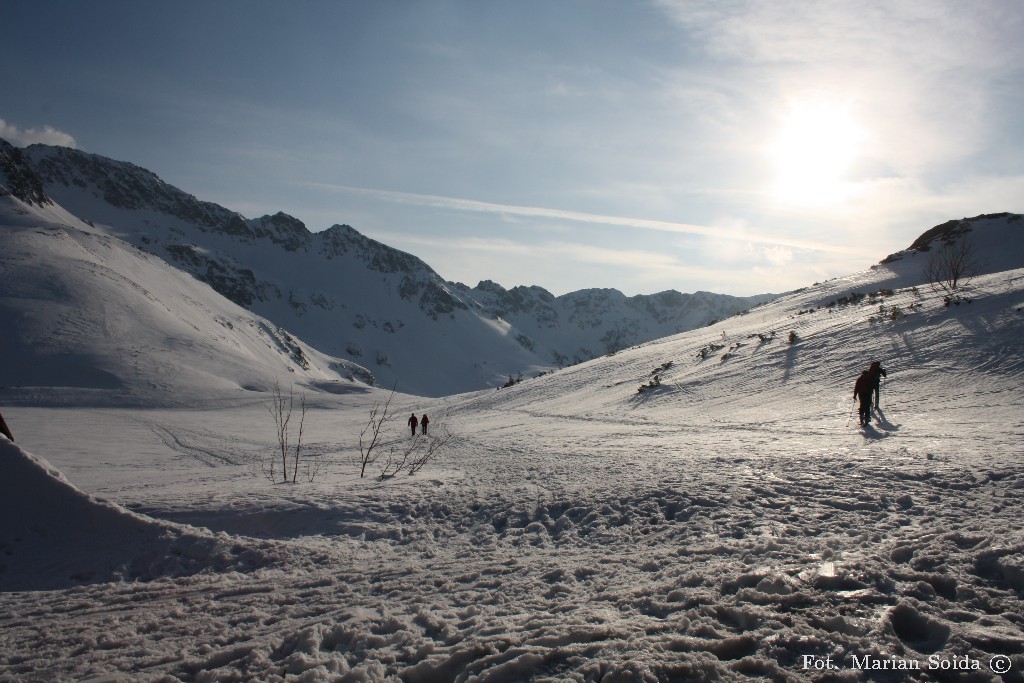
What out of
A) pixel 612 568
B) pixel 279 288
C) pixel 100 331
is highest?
pixel 279 288

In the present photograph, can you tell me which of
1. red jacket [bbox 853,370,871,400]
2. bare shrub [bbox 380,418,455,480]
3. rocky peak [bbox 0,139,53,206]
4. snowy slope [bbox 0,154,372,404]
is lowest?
bare shrub [bbox 380,418,455,480]

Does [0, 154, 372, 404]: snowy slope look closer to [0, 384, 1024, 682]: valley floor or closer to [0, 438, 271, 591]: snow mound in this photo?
[0, 438, 271, 591]: snow mound

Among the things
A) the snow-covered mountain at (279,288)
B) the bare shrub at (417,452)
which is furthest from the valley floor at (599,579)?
the snow-covered mountain at (279,288)

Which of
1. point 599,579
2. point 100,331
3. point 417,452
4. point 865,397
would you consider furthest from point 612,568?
point 100,331

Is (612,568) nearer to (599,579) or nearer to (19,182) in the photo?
(599,579)

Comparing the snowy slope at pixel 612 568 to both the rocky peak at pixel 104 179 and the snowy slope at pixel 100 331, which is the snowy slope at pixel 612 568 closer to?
the snowy slope at pixel 100 331

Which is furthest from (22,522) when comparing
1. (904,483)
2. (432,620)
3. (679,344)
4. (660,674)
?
(679,344)

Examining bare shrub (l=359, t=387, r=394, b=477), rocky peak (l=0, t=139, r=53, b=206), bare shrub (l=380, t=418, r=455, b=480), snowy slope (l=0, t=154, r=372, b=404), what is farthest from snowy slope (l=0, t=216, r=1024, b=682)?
rocky peak (l=0, t=139, r=53, b=206)

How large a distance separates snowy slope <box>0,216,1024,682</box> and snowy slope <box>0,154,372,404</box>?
33.6 meters

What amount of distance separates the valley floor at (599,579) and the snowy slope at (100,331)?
115 ft

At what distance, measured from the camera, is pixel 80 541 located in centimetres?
531

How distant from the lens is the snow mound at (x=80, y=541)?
16.3 feet

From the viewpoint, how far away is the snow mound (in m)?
4.98

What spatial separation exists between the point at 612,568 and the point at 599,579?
27 centimetres
